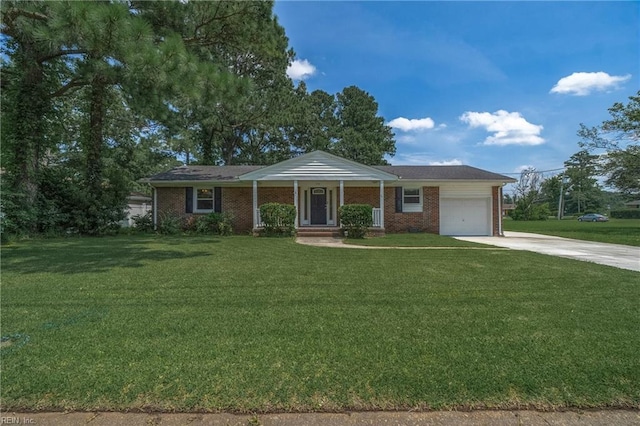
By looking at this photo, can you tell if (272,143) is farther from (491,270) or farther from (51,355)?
(51,355)

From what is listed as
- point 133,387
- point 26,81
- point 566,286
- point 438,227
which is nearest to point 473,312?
point 566,286

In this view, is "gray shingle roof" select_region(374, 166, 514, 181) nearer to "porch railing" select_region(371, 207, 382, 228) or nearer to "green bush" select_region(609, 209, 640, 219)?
"porch railing" select_region(371, 207, 382, 228)

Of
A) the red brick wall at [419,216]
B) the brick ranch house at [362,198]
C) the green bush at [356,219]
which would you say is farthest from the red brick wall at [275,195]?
the red brick wall at [419,216]

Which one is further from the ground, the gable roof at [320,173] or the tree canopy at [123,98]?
the tree canopy at [123,98]

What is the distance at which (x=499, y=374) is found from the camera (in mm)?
2629

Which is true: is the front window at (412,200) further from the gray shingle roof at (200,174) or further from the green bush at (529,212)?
the green bush at (529,212)

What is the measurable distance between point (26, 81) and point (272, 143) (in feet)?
60.0

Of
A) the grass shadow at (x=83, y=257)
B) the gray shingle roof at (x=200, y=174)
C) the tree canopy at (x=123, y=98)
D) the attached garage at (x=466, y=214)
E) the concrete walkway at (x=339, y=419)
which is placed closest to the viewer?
the concrete walkway at (x=339, y=419)

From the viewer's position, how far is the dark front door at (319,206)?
16.6 meters

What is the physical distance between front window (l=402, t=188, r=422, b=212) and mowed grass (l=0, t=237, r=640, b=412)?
10004 millimetres

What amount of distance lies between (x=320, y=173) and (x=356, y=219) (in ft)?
9.48

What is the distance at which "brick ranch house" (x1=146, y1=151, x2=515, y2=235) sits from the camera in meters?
15.9

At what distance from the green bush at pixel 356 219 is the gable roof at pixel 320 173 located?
1884 millimetres

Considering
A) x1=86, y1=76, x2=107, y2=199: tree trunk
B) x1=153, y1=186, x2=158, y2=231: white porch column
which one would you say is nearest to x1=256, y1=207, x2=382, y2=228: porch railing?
x1=153, y1=186, x2=158, y2=231: white porch column
